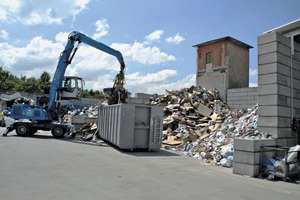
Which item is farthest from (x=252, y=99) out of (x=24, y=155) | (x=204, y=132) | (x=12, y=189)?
(x=12, y=189)

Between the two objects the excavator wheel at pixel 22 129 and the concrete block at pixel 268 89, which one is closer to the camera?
the concrete block at pixel 268 89

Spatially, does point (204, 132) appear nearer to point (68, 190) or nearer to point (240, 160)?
point (240, 160)

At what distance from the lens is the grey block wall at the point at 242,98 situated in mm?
15867

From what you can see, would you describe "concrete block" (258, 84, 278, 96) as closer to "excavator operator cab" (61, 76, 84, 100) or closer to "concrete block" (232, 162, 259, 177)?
"concrete block" (232, 162, 259, 177)

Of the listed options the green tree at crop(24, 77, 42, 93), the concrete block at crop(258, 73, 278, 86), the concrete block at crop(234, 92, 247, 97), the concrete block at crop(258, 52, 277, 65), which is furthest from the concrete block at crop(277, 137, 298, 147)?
the green tree at crop(24, 77, 42, 93)

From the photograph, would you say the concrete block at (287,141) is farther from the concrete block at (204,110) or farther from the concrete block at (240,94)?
the concrete block at (240,94)

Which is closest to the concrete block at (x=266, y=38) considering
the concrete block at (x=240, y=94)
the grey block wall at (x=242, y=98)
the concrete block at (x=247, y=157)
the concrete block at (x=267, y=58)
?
the concrete block at (x=267, y=58)

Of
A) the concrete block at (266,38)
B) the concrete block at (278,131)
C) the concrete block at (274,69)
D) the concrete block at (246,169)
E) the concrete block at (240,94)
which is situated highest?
the concrete block at (266,38)

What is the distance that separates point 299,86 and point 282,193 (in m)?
4.52

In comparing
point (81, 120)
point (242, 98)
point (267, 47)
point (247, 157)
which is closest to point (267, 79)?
point (267, 47)

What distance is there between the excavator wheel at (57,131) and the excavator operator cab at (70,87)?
1967 mm

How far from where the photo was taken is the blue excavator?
595 inches

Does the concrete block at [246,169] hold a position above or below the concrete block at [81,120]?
below

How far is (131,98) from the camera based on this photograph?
19.0m
